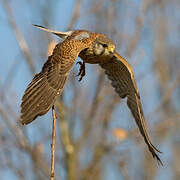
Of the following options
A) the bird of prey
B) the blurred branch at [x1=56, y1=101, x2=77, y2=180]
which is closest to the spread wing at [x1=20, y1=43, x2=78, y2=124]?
the bird of prey

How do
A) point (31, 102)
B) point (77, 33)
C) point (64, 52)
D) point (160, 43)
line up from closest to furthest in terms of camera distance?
point (31, 102) → point (64, 52) → point (77, 33) → point (160, 43)

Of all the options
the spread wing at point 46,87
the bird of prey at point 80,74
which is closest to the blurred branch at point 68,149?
the bird of prey at point 80,74

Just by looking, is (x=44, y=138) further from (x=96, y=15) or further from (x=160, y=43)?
(x=160, y=43)

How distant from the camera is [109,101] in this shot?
23.0 feet

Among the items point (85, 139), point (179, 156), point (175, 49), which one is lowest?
point (179, 156)

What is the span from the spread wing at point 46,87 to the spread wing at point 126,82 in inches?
27.1

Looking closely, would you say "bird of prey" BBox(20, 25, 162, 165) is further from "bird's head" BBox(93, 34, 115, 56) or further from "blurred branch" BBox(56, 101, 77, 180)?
"blurred branch" BBox(56, 101, 77, 180)

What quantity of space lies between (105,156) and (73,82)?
58.3 inches

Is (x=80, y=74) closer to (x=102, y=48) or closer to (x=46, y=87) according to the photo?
(x=102, y=48)

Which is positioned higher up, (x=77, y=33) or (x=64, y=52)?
(x=77, y=33)

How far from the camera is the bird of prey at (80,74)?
3160 millimetres

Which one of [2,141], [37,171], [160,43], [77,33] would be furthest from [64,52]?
[160,43]

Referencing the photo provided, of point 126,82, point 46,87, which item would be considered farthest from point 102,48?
point 46,87

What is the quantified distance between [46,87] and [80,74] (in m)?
0.71
